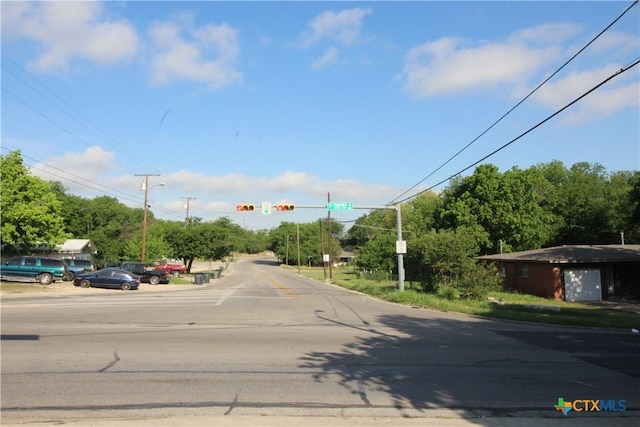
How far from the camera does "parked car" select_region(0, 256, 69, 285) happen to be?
32.9 meters

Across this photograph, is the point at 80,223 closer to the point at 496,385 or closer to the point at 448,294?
the point at 448,294

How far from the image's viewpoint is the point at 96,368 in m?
9.08

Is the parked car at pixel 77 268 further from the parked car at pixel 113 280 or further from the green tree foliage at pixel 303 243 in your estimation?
the green tree foliage at pixel 303 243

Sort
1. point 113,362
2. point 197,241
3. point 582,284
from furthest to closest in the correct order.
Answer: point 197,241 → point 582,284 → point 113,362

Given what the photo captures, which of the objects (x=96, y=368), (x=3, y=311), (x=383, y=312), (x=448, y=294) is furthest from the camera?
(x=448, y=294)

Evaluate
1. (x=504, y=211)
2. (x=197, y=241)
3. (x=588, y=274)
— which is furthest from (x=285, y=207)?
(x=197, y=241)

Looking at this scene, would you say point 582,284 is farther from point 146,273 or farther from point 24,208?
point 24,208

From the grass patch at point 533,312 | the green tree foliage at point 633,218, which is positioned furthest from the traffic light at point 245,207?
the green tree foliage at point 633,218

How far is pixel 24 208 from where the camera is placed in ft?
131

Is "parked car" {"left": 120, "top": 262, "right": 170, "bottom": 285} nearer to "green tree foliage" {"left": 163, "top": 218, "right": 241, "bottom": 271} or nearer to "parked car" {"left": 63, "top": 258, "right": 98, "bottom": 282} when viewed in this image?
"parked car" {"left": 63, "top": 258, "right": 98, "bottom": 282}

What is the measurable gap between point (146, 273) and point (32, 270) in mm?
11061

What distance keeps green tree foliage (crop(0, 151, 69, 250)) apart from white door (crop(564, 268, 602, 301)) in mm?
41056

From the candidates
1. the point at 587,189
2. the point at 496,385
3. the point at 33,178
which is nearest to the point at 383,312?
the point at 496,385

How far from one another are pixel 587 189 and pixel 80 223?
86.2m
